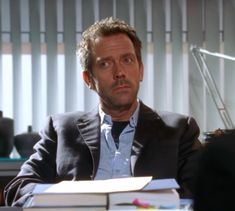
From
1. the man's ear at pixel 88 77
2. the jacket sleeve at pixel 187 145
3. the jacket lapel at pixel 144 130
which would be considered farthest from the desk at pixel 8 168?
the jacket sleeve at pixel 187 145

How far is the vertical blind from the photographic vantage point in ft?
10.8

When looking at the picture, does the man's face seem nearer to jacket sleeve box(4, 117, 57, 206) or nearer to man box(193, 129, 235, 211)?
jacket sleeve box(4, 117, 57, 206)

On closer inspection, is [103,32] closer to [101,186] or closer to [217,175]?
[101,186]

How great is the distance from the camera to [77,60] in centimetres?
332

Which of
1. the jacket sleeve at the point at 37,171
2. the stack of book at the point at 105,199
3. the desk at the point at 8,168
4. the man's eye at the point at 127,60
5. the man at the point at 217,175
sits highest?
the man's eye at the point at 127,60

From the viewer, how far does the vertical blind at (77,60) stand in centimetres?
329

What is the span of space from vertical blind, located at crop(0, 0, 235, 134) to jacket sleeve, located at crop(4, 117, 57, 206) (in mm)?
1694

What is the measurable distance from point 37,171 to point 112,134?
0.27 metres

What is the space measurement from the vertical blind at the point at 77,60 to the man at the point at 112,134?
169cm

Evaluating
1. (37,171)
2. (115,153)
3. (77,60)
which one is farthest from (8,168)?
(77,60)

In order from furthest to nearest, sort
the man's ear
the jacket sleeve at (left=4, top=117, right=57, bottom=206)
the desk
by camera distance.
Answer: the desk, the man's ear, the jacket sleeve at (left=4, top=117, right=57, bottom=206)

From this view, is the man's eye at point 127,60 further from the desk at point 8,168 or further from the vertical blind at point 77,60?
the vertical blind at point 77,60

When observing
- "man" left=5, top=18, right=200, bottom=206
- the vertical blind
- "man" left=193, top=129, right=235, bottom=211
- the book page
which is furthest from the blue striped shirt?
the vertical blind

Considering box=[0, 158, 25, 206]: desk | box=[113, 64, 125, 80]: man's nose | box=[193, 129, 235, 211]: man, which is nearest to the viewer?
box=[193, 129, 235, 211]: man
